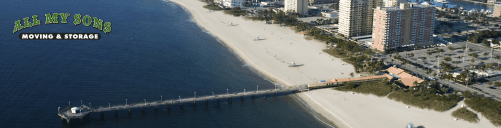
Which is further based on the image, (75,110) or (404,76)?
(404,76)

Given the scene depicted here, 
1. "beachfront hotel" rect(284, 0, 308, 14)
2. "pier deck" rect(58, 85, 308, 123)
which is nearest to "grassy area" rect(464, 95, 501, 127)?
"pier deck" rect(58, 85, 308, 123)

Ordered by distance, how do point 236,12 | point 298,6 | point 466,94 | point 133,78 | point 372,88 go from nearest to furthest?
point 466,94 → point 372,88 → point 133,78 → point 298,6 → point 236,12

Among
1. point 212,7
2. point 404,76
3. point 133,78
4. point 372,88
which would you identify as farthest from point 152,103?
point 212,7

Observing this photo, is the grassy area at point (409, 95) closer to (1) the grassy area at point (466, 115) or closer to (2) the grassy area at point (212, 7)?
(1) the grassy area at point (466, 115)

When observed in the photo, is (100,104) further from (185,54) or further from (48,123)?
(185,54)

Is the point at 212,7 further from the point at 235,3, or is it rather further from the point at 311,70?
the point at 311,70

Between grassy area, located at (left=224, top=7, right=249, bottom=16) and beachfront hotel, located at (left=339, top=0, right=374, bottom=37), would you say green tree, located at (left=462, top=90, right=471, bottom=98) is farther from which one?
grassy area, located at (left=224, top=7, right=249, bottom=16)

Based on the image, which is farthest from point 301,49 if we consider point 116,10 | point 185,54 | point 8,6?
point 8,6

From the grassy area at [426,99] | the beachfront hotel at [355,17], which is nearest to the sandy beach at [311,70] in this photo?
the grassy area at [426,99]
